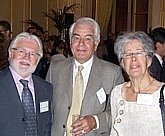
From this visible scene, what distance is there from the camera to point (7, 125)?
279 cm

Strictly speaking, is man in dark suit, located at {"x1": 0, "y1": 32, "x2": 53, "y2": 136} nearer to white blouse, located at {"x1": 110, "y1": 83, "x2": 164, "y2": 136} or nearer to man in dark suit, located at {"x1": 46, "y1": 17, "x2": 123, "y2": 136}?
man in dark suit, located at {"x1": 46, "y1": 17, "x2": 123, "y2": 136}

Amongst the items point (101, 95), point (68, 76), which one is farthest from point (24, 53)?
point (101, 95)

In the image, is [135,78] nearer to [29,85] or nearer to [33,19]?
[29,85]

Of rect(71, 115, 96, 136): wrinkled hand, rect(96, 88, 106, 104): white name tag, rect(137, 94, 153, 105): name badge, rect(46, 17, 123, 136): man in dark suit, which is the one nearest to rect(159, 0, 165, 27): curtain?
rect(46, 17, 123, 136): man in dark suit

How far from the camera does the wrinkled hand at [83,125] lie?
277 cm

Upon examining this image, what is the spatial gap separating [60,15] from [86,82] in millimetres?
7638

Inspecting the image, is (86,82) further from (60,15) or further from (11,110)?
(60,15)

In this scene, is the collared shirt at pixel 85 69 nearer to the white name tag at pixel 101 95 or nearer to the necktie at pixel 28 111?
the white name tag at pixel 101 95

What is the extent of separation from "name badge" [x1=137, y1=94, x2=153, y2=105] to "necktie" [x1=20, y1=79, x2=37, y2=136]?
0.69m

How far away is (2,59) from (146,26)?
8432mm

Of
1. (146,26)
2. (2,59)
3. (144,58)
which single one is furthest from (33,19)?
(144,58)

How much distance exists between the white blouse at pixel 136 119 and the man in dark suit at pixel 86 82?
0.26 m

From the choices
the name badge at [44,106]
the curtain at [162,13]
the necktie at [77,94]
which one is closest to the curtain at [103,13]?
the curtain at [162,13]

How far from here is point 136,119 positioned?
272cm
